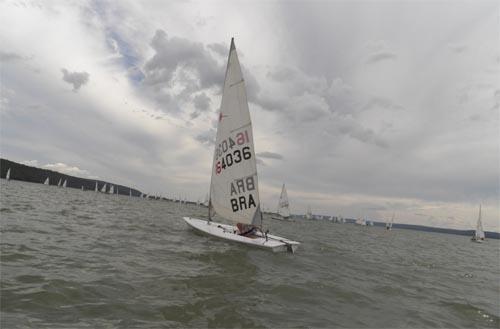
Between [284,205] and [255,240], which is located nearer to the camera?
[255,240]

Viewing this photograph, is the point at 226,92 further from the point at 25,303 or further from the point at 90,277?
the point at 25,303

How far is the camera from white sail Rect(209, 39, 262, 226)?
20172 millimetres

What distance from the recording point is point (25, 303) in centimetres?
730

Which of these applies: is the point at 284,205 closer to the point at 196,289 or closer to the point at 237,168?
the point at 237,168

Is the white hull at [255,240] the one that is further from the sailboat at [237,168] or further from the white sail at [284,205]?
the white sail at [284,205]

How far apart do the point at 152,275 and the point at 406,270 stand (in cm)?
1586

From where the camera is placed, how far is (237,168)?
68.2 ft

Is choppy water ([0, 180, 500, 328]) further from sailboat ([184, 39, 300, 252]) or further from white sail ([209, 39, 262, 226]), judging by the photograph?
white sail ([209, 39, 262, 226])

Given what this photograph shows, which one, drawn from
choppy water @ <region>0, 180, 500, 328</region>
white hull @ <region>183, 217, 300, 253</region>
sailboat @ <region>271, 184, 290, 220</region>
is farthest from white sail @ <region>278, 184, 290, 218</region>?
choppy water @ <region>0, 180, 500, 328</region>

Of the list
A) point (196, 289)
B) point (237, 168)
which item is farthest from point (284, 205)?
point (196, 289)

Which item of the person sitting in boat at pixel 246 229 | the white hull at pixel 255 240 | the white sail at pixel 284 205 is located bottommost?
the white hull at pixel 255 240

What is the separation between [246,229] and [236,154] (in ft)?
A: 16.4

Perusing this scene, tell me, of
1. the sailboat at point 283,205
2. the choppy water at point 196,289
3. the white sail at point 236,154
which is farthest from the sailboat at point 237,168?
the sailboat at point 283,205

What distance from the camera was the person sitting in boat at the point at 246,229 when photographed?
70.3 ft
